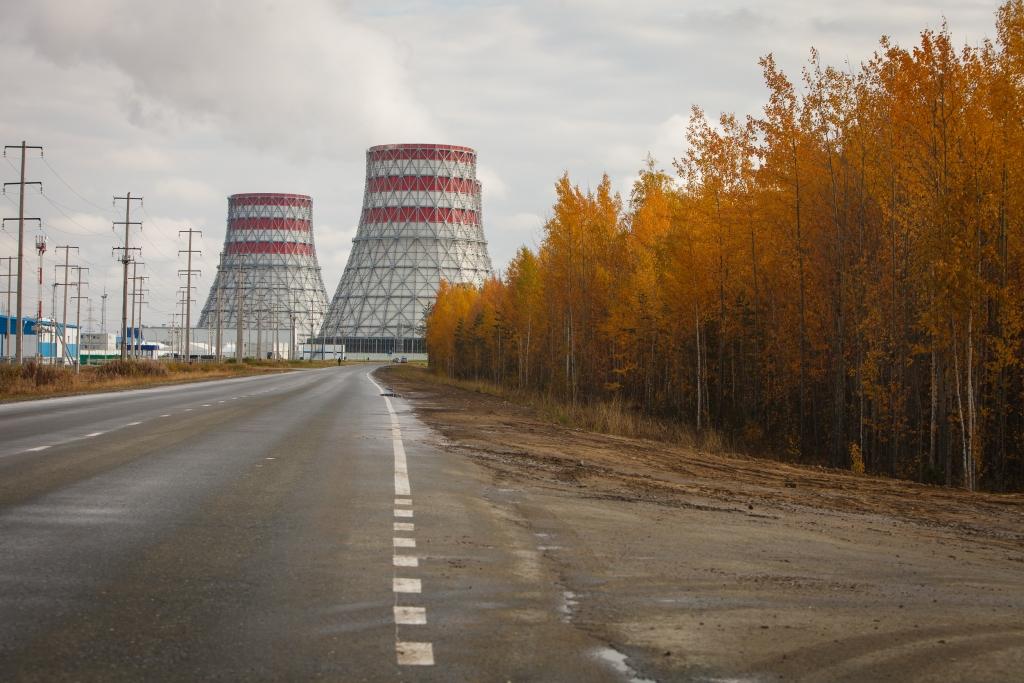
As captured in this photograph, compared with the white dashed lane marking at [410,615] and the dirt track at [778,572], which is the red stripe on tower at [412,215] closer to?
the dirt track at [778,572]

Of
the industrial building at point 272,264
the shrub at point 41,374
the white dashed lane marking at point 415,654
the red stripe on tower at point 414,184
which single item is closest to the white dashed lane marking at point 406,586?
the white dashed lane marking at point 415,654

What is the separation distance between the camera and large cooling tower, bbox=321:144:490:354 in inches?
5674

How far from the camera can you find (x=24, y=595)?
5.75 meters

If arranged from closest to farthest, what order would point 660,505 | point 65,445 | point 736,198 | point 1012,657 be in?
1. point 1012,657
2. point 660,505
3. point 65,445
4. point 736,198

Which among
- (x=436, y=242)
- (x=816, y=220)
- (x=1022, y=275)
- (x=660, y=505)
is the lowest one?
(x=660, y=505)

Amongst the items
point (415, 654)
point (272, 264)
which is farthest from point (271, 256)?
point (415, 654)

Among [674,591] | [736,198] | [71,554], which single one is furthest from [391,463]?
[736,198]

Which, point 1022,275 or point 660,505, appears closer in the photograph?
point 660,505

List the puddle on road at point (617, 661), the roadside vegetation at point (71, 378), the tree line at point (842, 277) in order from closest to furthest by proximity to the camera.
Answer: the puddle on road at point (617, 661)
the tree line at point (842, 277)
the roadside vegetation at point (71, 378)

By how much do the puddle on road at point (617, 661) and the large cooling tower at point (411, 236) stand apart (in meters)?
136

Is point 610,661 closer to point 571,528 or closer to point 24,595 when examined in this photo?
point 24,595

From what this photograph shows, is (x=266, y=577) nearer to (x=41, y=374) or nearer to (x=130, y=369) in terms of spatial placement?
(x=41, y=374)

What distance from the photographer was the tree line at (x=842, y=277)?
727 inches

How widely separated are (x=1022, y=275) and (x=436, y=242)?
424 ft
